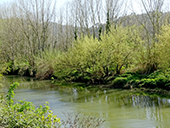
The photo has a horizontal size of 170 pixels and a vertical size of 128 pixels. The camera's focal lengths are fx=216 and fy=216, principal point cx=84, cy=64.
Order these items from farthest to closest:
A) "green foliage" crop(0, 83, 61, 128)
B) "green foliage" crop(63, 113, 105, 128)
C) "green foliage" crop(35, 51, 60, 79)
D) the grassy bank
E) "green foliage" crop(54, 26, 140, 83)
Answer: "green foliage" crop(35, 51, 60, 79) → "green foliage" crop(54, 26, 140, 83) → the grassy bank → "green foliage" crop(63, 113, 105, 128) → "green foliage" crop(0, 83, 61, 128)

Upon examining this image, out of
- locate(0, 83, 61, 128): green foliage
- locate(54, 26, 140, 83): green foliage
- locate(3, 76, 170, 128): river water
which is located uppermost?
locate(54, 26, 140, 83): green foliage

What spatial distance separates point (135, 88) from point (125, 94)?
1555 mm

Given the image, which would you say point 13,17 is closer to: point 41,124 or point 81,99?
point 81,99

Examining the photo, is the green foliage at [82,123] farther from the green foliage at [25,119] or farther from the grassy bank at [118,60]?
the grassy bank at [118,60]

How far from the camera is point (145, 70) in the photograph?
19.7m

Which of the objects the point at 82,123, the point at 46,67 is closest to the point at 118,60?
the point at 46,67

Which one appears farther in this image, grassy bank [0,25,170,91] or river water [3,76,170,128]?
grassy bank [0,25,170,91]

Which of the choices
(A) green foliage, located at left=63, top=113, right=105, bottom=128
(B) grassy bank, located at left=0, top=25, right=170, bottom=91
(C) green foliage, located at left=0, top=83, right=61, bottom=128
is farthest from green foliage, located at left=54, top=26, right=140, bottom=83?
(C) green foliage, located at left=0, top=83, right=61, bottom=128

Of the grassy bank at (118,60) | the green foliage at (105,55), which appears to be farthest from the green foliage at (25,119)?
the green foliage at (105,55)

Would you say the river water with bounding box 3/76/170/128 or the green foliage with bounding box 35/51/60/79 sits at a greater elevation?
the green foliage with bounding box 35/51/60/79

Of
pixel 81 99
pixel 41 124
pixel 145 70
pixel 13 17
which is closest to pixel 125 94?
pixel 81 99

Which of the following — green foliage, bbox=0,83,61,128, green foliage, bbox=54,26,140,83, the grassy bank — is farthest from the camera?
green foliage, bbox=54,26,140,83

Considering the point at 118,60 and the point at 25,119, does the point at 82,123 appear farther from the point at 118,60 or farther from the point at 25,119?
the point at 118,60

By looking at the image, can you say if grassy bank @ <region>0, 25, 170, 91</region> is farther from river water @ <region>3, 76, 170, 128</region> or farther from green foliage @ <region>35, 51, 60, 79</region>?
green foliage @ <region>35, 51, 60, 79</region>
